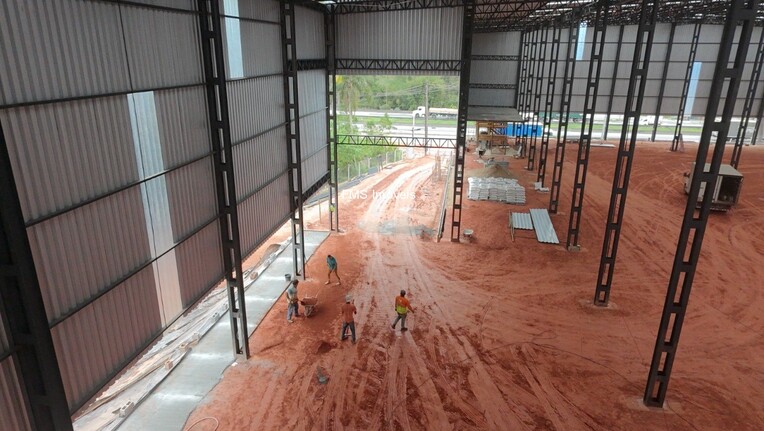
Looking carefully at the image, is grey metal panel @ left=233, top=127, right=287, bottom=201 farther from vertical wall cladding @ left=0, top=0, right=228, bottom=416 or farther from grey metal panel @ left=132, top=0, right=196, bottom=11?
grey metal panel @ left=132, top=0, right=196, bottom=11

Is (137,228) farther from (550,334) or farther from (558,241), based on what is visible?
(558,241)

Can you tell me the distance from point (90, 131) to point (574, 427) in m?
13.0

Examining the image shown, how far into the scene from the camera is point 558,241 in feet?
76.2

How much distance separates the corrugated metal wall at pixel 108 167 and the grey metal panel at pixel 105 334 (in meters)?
0.02

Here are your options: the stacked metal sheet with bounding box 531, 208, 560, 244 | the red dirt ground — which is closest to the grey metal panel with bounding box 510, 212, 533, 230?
the stacked metal sheet with bounding box 531, 208, 560, 244

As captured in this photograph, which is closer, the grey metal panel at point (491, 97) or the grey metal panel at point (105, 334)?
the grey metal panel at point (105, 334)

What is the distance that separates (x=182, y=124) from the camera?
38.4 ft

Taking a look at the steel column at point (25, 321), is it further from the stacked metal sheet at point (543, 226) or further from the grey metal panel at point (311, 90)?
the stacked metal sheet at point (543, 226)

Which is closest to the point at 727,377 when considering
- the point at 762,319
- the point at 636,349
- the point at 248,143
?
the point at 636,349

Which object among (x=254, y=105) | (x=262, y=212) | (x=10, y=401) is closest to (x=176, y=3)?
(x=254, y=105)

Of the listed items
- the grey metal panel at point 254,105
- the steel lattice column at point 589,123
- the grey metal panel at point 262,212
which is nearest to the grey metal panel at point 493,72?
the steel lattice column at point 589,123

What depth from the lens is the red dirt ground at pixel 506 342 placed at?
39.6 feet

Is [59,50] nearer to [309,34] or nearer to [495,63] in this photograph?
[309,34]

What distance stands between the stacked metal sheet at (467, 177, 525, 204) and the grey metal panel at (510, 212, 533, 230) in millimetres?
3587
